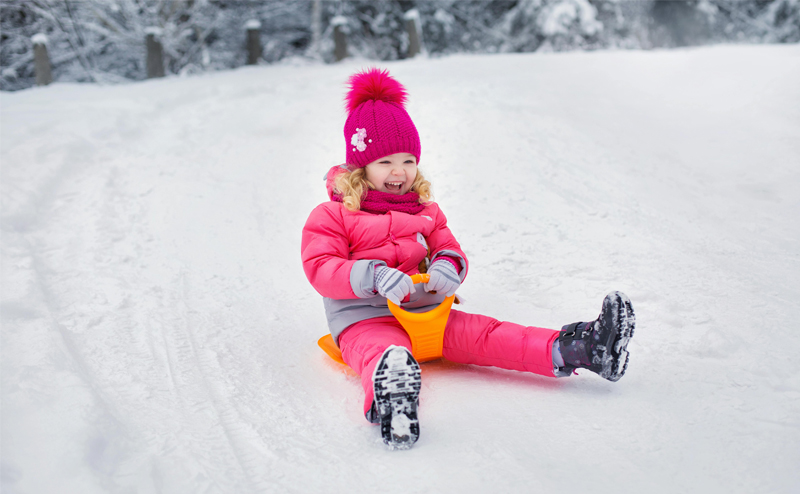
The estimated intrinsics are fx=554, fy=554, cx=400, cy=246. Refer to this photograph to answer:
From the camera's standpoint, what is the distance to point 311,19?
14938mm

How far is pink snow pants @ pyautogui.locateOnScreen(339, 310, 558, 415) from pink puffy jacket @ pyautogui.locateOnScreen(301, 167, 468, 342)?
3.2 inches

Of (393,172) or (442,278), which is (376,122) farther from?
(442,278)

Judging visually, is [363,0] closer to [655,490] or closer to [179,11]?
[179,11]

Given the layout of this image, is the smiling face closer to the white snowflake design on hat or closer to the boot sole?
the white snowflake design on hat

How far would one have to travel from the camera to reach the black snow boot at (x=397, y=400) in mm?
1607

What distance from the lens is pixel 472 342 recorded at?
84.0 inches

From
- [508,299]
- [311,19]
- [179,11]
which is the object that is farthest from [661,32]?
[508,299]

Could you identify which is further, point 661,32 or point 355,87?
point 661,32

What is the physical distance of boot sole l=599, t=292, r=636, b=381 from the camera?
1809 mm

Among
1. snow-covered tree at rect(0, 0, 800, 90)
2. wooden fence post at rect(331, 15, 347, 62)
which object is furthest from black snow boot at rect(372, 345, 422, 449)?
snow-covered tree at rect(0, 0, 800, 90)

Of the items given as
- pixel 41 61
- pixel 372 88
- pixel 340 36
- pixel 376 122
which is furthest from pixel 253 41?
pixel 376 122

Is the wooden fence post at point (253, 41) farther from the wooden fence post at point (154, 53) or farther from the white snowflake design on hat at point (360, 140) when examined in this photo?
the white snowflake design on hat at point (360, 140)

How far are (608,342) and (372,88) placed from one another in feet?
4.65

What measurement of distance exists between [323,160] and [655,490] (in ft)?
12.1
